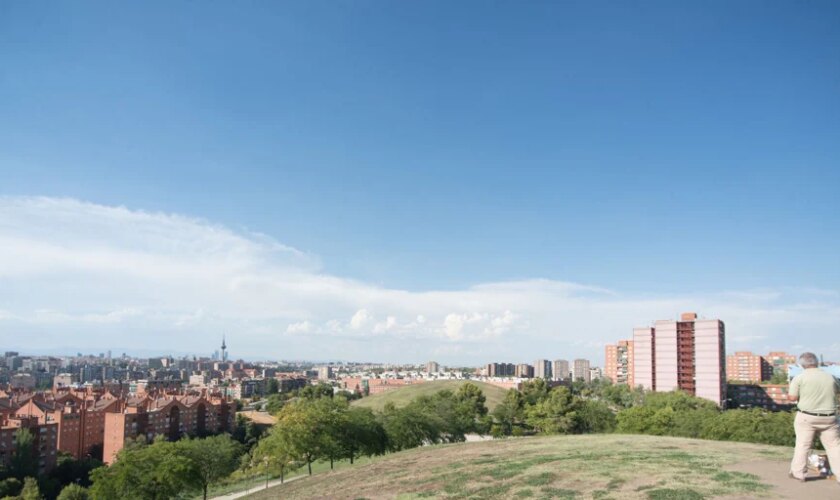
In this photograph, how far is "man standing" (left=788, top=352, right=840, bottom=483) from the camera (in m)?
13.5

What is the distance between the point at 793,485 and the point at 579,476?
7077mm

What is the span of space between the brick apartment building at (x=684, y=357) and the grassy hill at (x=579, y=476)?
4318 inches

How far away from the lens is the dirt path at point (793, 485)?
14.7 meters

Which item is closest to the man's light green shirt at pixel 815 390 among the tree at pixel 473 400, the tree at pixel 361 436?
the tree at pixel 361 436

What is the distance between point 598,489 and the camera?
18.4 metres

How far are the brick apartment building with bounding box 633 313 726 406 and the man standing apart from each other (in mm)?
126748

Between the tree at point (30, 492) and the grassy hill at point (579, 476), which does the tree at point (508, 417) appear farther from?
the grassy hill at point (579, 476)

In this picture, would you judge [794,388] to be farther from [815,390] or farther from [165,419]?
[165,419]

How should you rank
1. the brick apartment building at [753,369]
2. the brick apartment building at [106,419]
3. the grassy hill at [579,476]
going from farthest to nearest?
the brick apartment building at [753,369] → the brick apartment building at [106,419] → the grassy hill at [579,476]

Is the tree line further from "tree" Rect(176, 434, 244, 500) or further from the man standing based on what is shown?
the man standing

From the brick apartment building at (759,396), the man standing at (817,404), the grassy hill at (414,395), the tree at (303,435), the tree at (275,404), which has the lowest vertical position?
the tree at (275,404)

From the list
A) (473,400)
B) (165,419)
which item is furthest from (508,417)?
(165,419)

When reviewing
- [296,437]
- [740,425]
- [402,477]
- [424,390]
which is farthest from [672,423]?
[424,390]

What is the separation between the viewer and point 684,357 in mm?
132625
